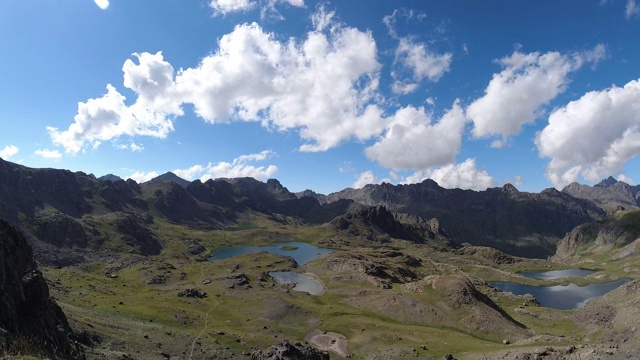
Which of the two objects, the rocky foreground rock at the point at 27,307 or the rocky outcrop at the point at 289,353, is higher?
the rocky foreground rock at the point at 27,307

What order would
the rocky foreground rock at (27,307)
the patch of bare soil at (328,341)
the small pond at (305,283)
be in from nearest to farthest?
the rocky foreground rock at (27,307)
the patch of bare soil at (328,341)
the small pond at (305,283)

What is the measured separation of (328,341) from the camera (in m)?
97.3

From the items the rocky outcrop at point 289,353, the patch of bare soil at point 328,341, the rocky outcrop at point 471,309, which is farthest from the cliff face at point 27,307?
the rocky outcrop at point 471,309

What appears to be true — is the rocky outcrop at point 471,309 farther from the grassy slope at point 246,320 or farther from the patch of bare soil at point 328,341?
the patch of bare soil at point 328,341

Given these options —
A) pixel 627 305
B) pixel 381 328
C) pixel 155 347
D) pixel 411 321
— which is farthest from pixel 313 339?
pixel 627 305

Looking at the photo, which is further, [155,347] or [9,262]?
[155,347]

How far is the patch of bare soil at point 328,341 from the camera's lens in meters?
91.4

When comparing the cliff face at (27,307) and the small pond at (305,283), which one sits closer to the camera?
the cliff face at (27,307)

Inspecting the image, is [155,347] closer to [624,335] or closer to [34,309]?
[34,309]

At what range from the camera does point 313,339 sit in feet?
326

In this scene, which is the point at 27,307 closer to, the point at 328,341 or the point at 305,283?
the point at 328,341

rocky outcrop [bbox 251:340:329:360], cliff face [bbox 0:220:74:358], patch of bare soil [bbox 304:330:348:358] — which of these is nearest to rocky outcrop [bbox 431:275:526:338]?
patch of bare soil [bbox 304:330:348:358]

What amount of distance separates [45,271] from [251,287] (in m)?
91.5

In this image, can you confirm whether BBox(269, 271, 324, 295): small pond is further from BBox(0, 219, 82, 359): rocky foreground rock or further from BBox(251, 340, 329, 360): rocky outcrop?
BBox(0, 219, 82, 359): rocky foreground rock
